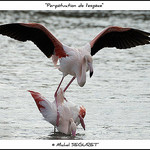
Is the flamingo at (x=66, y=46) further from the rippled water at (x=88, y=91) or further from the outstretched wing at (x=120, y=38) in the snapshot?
the rippled water at (x=88, y=91)

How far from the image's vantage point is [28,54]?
1404 cm

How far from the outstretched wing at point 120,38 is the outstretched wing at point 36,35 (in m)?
0.74

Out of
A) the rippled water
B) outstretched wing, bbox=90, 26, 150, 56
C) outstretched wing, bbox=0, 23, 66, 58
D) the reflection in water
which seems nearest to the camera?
the reflection in water

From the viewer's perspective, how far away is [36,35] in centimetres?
859

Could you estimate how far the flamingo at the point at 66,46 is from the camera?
26.9 feet

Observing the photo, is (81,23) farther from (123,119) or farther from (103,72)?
(123,119)

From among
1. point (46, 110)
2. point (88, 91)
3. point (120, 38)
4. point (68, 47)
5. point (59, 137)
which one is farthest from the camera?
point (88, 91)

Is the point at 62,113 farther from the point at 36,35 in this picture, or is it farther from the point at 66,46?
the point at 36,35

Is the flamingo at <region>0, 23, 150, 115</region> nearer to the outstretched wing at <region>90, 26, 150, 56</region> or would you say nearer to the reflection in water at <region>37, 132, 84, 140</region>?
the outstretched wing at <region>90, 26, 150, 56</region>

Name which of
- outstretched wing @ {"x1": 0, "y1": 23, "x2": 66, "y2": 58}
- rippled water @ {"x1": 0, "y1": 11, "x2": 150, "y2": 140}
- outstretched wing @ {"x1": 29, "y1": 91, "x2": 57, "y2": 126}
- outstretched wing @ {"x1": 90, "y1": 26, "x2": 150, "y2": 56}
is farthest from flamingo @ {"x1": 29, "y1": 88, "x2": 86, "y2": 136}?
outstretched wing @ {"x1": 90, "y1": 26, "x2": 150, "y2": 56}

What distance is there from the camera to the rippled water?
25.8 ft

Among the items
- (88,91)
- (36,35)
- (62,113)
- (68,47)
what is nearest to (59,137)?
(62,113)

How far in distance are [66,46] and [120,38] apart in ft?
4.54

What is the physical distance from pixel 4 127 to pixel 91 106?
6.59 feet
